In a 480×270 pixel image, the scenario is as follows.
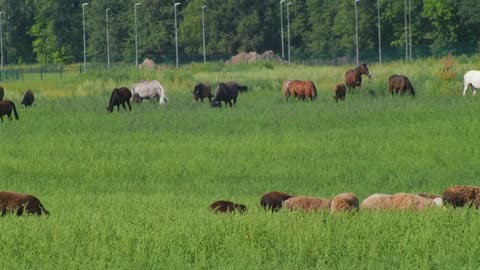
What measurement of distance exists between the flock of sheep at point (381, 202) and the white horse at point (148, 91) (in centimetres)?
3638

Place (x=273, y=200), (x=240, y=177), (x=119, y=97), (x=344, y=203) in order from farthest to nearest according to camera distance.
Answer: (x=119, y=97)
(x=240, y=177)
(x=273, y=200)
(x=344, y=203)

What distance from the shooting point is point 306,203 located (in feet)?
70.5

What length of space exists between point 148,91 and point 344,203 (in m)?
38.4

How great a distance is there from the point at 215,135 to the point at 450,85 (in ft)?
62.2

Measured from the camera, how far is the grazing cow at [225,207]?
21.1 meters

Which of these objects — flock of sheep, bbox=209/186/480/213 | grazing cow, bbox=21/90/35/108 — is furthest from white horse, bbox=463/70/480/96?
flock of sheep, bbox=209/186/480/213

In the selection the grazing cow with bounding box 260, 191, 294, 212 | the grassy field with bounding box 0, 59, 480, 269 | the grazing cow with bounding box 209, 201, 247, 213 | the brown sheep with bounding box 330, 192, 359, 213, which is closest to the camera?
the grassy field with bounding box 0, 59, 480, 269

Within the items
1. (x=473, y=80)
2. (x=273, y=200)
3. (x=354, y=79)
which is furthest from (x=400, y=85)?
(x=273, y=200)

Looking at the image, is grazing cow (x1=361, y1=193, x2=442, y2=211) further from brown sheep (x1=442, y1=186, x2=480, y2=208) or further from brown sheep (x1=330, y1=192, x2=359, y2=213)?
brown sheep (x1=330, y1=192, x2=359, y2=213)

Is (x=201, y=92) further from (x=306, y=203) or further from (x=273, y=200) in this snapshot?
(x=306, y=203)

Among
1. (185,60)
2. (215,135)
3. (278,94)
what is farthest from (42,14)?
(215,135)

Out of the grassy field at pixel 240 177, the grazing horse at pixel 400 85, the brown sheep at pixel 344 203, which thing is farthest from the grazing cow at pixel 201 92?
the brown sheep at pixel 344 203

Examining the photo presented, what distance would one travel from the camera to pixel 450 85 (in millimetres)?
54594

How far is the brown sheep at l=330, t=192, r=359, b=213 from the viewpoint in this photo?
20.2 metres
